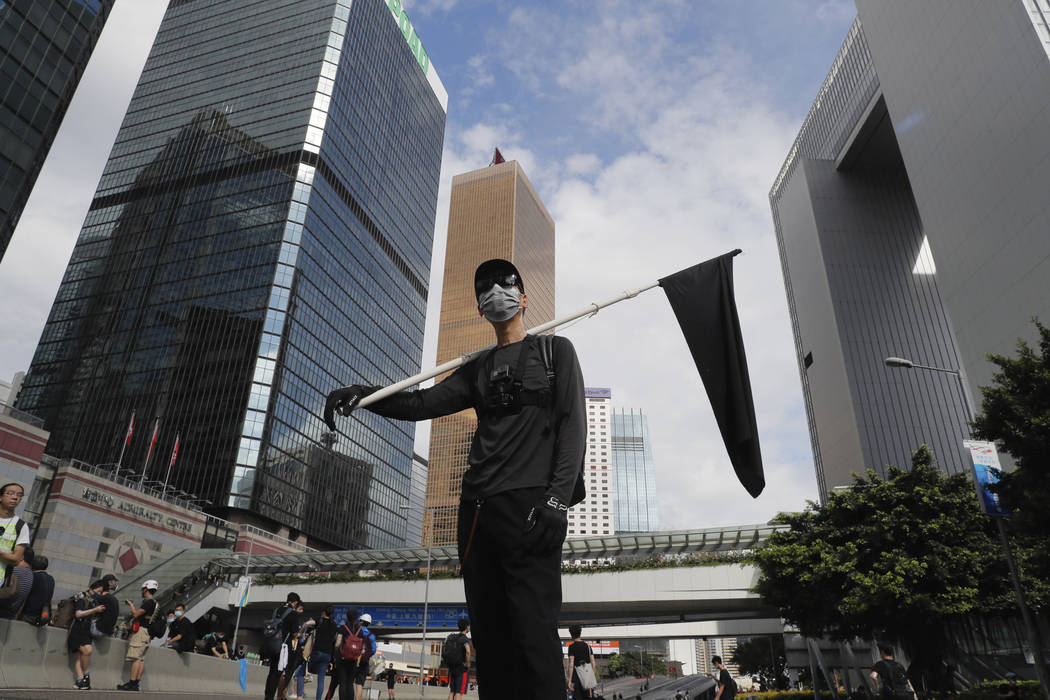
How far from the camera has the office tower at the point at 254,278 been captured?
75.8 metres

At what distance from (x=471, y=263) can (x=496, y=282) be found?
173456mm

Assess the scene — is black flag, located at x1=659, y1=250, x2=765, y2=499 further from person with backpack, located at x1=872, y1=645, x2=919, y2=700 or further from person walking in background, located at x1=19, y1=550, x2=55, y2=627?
person with backpack, located at x1=872, y1=645, x2=919, y2=700

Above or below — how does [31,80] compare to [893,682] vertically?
above

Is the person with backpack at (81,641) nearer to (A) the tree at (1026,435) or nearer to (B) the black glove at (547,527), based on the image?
(B) the black glove at (547,527)

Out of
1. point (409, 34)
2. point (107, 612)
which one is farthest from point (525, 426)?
point (409, 34)

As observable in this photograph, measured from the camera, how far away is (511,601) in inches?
103

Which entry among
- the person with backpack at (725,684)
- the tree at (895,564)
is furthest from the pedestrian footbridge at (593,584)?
the person with backpack at (725,684)

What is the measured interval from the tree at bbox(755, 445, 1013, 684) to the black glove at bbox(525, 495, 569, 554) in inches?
863

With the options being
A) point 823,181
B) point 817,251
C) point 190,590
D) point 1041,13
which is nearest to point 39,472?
point 190,590

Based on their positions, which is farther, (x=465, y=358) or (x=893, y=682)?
(x=893, y=682)

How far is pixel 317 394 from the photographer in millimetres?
82625

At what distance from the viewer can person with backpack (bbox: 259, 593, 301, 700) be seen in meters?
9.99

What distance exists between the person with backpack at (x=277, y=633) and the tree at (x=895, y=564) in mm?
18276

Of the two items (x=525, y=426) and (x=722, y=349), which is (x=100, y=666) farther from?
(x=722, y=349)
